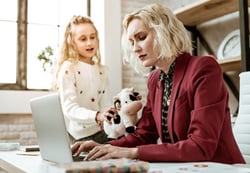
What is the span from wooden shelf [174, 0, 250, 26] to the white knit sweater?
2.37 ft

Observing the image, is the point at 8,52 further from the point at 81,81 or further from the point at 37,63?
the point at 81,81

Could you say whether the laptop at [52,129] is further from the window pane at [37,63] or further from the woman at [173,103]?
the window pane at [37,63]

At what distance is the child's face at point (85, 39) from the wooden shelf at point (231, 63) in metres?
0.82

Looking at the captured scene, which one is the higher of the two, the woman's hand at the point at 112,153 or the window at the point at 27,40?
the window at the point at 27,40

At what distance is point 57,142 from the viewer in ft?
3.38

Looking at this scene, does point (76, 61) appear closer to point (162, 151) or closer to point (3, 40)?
point (3, 40)

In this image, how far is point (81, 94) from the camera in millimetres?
2285

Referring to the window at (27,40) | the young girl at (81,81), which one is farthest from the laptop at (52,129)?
the window at (27,40)

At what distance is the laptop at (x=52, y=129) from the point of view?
3.22 ft

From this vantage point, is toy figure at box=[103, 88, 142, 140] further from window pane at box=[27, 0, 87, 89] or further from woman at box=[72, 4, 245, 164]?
window pane at box=[27, 0, 87, 89]

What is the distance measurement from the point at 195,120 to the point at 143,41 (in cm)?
39

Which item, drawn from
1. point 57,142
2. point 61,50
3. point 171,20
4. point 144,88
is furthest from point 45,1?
point 57,142

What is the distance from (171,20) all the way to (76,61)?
1.09 m

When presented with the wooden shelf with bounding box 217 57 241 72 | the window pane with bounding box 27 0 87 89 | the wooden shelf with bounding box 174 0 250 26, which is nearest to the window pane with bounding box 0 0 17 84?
the window pane with bounding box 27 0 87 89
